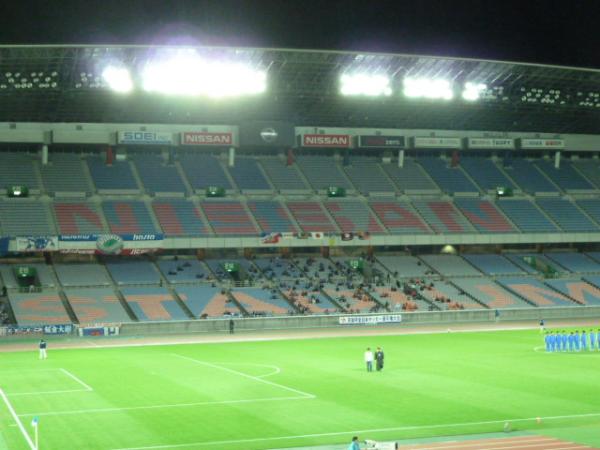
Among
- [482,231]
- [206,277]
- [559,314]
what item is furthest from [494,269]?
[206,277]

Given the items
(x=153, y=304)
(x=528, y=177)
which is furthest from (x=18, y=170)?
(x=528, y=177)

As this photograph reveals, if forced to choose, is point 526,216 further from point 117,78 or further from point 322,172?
point 117,78

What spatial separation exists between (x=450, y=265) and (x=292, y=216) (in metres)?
16.8

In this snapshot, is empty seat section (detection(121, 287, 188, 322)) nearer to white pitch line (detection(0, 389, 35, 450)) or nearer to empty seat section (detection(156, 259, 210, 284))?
empty seat section (detection(156, 259, 210, 284))

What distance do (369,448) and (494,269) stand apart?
67623 millimetres

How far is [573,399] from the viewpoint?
113 ft

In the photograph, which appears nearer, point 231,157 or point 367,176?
point 231,157

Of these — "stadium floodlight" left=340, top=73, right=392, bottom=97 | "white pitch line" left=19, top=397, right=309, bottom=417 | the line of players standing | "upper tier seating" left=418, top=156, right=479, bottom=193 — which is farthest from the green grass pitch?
"upper tier seating" left=418, top=156, right=479, bottom=193

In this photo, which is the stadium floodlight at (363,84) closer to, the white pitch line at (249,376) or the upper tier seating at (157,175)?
the upper tier seating at (157,175)

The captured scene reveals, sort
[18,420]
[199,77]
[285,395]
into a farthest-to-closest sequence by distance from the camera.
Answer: [199,77] → [285,395] → [18,420]

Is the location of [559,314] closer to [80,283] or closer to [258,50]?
[258,50]

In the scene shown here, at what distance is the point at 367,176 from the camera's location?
9469 centimetres

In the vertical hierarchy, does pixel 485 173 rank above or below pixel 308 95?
below

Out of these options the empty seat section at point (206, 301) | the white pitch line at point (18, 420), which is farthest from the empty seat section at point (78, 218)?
the white pitch line at point (18, 420)
